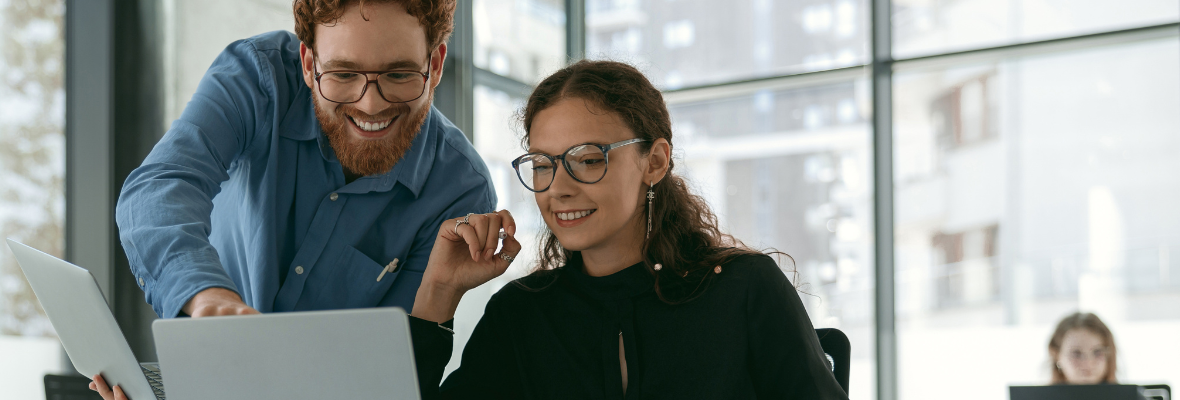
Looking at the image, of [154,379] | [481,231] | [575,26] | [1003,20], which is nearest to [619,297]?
[481,231]

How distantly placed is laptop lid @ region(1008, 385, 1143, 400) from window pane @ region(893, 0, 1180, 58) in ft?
9.17

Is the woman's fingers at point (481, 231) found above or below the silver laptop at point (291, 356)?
above

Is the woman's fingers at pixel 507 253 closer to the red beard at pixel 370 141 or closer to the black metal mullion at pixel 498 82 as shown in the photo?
the red beard at pixel 370 141

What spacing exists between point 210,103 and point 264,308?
397 millimetres

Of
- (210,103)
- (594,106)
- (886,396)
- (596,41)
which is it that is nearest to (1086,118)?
(886,396)

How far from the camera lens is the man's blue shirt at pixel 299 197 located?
1.58 metres

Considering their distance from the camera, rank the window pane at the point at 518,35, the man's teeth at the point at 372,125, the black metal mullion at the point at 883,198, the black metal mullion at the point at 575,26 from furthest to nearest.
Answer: the black metal mullion at the point at 575,26 < the window pane at the point at 518,35 < the black metal mullion at the point at 883,198 < the man's teeth at the point at 372,125

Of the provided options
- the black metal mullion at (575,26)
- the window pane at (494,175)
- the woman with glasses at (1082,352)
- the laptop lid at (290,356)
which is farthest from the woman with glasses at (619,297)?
the black metal mullion at (575,26)

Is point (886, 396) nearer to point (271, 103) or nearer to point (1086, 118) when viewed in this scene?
point (1086, 118)

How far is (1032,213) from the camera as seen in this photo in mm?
4258

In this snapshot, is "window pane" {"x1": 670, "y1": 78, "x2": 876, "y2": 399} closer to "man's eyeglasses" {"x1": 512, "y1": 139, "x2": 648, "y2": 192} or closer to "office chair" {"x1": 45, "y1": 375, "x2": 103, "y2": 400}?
"man's eyeglasses" {"x1": 512, "y1": 139, "x2": 648, "y2": 192}

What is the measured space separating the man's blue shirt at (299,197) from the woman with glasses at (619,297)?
0.66ft

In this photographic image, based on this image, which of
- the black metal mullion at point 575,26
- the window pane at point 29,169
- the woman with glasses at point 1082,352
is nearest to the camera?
the window pane at point 29,169

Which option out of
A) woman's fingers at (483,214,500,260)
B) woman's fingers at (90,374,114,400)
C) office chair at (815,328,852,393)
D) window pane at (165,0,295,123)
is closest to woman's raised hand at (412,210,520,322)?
woman's fingers at (483,214,500,260)
